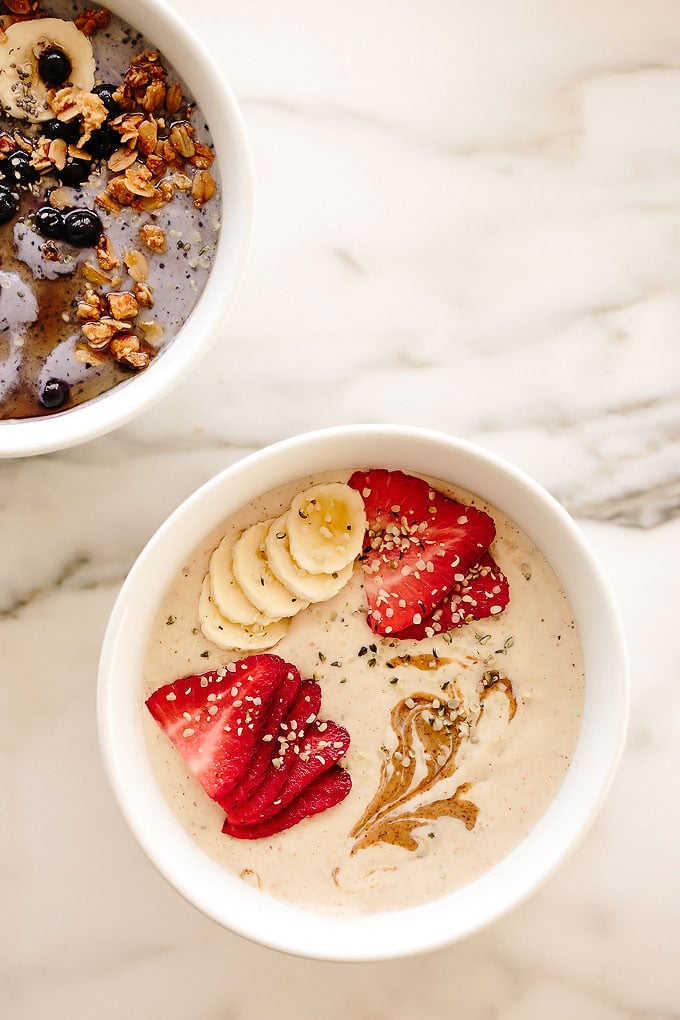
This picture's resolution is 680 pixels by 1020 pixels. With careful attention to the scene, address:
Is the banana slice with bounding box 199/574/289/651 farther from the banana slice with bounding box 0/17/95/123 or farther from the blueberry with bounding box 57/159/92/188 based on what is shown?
the banana slice with bounding box 0/17/95/123

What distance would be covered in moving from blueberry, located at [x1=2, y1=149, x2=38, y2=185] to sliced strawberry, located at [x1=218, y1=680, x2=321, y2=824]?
2.88ft

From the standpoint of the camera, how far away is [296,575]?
5.09 feet

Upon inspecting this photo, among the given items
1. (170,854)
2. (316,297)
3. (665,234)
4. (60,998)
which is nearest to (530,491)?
(316,297)

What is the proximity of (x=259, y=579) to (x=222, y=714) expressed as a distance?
0.71 feet

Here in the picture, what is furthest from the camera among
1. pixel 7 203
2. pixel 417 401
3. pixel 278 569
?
pixel 417 401

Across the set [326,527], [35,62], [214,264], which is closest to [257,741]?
[326,527]

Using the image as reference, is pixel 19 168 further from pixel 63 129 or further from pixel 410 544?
pixel 410 544

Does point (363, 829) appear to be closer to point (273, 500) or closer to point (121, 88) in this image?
point (273, 500)

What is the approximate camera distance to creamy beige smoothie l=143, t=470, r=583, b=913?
1589 mm

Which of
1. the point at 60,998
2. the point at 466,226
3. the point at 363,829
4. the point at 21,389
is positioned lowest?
the point at 60,998

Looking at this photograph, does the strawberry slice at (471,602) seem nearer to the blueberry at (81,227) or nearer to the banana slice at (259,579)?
the banana slice at (259,579)

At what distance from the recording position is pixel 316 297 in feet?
5.68

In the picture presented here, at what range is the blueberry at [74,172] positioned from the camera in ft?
4.80

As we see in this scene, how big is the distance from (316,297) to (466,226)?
0.30m
